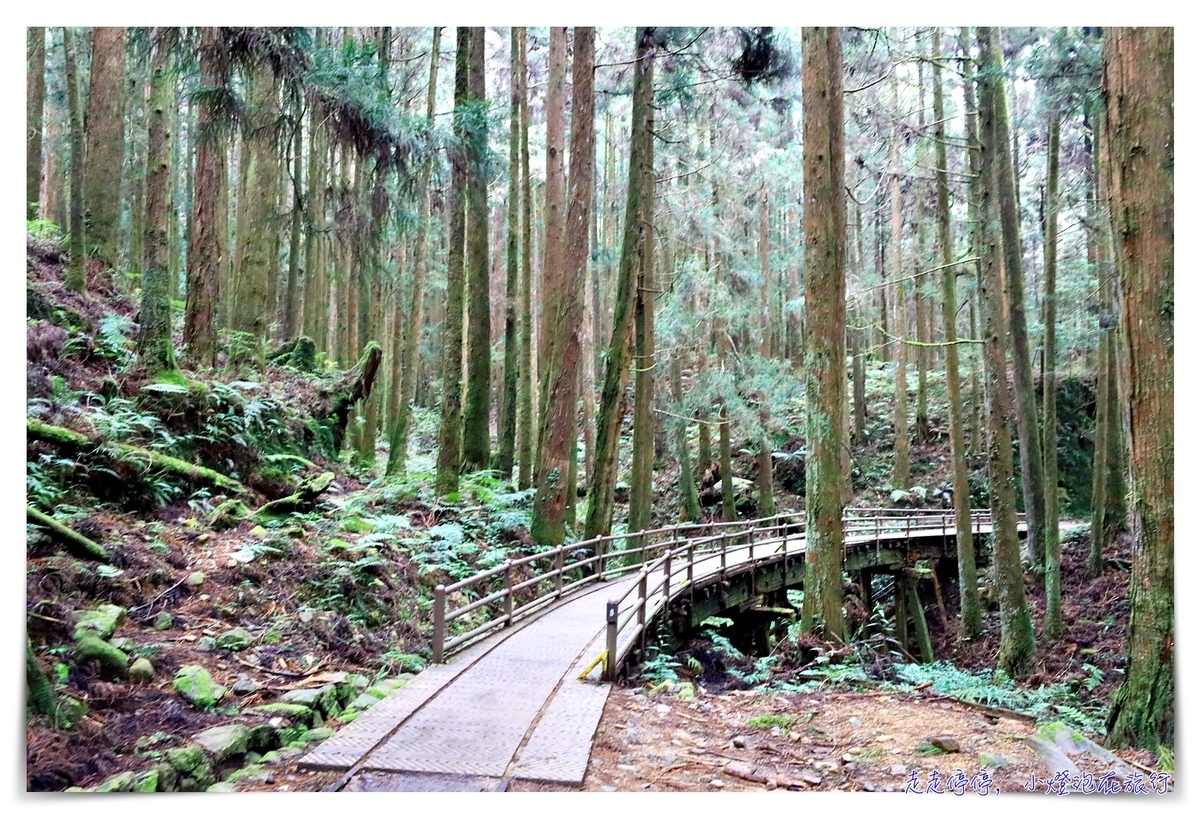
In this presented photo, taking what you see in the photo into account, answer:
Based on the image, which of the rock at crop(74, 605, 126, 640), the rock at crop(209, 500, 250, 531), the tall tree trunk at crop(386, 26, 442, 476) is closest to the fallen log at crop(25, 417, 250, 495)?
the rock at crop(209, 500, 250, 531)


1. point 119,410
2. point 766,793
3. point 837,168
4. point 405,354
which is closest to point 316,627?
point 119,410

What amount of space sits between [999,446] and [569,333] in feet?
18.4


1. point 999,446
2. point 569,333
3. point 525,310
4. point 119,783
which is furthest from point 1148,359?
point 525,310

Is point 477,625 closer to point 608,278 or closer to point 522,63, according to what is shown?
point 522,63

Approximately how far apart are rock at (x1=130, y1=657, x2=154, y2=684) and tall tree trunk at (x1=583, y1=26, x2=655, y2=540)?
23.1 ft

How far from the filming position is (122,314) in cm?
844

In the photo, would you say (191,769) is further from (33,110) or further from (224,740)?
(33,110)

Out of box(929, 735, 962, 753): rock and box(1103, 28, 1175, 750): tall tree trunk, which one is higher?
box(1103, 28, 1175, 750): tall tree trunk

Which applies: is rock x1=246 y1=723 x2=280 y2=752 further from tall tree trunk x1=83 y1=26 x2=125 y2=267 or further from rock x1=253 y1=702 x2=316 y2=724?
tall tree trunk x1=83 y1=26 x2=125 y2=267

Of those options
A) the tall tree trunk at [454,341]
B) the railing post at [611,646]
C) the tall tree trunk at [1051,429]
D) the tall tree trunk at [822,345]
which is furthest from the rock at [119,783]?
the tall tree trunk at [1051,429]

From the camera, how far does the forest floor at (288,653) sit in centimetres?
404

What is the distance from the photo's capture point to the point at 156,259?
7.42m

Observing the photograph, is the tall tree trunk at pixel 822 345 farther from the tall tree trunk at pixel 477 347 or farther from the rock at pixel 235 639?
the tall tree trunk at pixel 477 347

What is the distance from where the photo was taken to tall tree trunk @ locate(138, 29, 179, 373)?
7.16 metres
